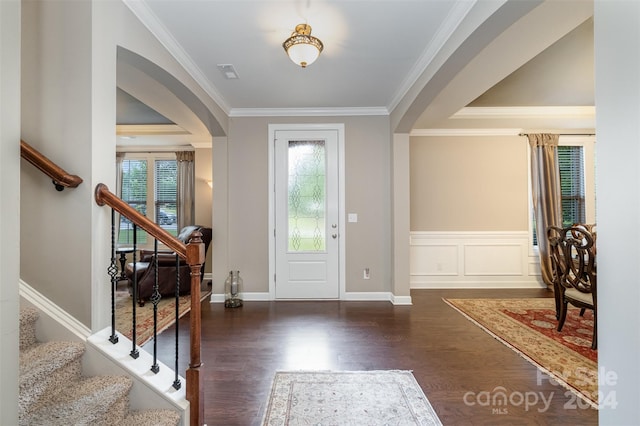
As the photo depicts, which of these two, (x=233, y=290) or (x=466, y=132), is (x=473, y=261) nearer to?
(x=466, y=132)

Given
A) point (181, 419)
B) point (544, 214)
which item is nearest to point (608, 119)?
point (181, 419)

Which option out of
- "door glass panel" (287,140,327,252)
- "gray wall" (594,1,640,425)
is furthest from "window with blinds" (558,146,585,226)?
"gray wall" (594,1,640,425)

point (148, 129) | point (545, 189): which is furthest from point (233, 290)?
point (545, 189)

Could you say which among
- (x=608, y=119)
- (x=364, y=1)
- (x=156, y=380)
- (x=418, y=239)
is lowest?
(x=156, y=380)

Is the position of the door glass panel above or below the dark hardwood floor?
above

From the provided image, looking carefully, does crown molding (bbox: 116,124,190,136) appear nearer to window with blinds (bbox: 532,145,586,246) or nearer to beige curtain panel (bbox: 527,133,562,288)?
beige curtain panel (bbox: 527,133,562,288)

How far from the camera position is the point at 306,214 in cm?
425

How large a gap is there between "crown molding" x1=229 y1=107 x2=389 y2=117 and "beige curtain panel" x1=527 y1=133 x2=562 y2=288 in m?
2.71

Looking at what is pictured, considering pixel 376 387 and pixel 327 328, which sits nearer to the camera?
pixel 376 387

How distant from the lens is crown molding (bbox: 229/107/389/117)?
4133 mm

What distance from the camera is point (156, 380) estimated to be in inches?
63.1

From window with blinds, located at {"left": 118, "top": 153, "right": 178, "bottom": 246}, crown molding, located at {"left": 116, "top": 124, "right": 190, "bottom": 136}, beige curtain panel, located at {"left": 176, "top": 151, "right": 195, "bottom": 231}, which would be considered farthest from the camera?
window with blinds, located at {"left": 118, "top": 153, "right": 178, "bottom": 246}

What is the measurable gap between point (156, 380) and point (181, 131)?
15.4 feet

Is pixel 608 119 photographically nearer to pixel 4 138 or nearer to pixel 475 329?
pixel 4 138
